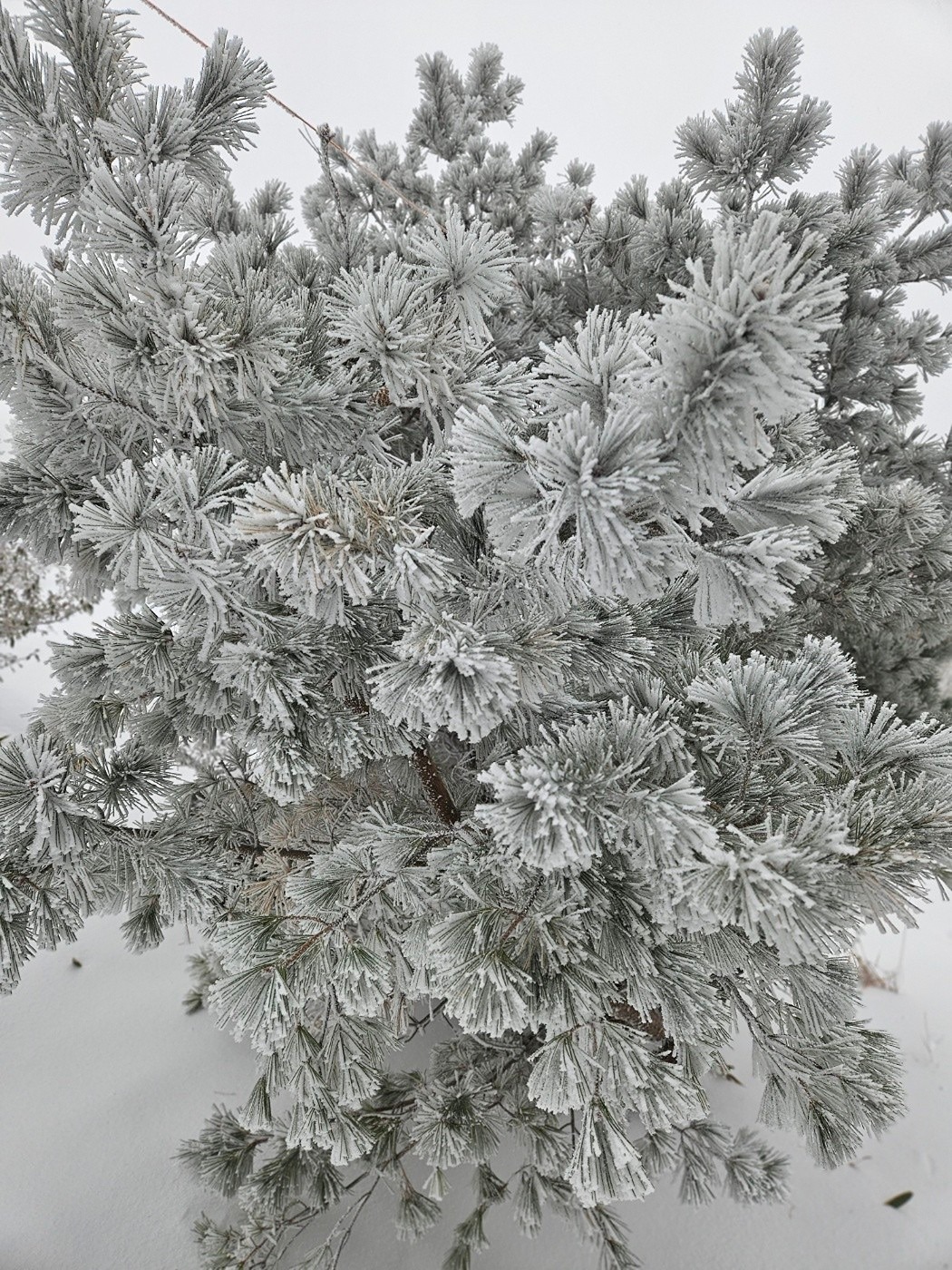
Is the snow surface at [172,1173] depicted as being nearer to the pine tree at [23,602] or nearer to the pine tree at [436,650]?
the pine tree at [436,650]

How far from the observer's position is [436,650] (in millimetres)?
546

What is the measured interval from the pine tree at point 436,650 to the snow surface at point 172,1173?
3.02ft

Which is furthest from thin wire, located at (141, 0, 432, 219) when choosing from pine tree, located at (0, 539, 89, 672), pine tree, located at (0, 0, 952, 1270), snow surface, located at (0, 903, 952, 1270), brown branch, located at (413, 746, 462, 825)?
pine tree, located at (0, 539, 89, 672)

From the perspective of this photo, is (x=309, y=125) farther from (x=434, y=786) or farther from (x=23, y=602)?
(x=23, y=602)

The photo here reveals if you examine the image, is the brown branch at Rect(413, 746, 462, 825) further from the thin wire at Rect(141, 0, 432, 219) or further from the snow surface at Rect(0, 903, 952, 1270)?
the snow surface at Rect(0, 903, 952, 1270)

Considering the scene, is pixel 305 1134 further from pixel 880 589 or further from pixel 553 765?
pixel 880 589

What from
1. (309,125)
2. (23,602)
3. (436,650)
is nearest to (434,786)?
(436,650)

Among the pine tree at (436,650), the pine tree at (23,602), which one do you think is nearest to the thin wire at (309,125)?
the pine tree at (436,650)

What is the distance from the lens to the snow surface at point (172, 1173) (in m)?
1.48

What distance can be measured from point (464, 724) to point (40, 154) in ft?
2.01

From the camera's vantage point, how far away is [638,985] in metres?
0.64

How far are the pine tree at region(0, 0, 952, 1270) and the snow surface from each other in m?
0.92

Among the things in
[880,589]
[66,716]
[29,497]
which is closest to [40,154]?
[29,497]

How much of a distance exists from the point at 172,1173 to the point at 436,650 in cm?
182
